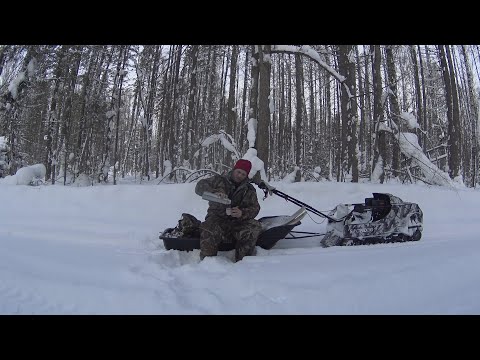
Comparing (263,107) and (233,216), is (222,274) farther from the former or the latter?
(263,107)

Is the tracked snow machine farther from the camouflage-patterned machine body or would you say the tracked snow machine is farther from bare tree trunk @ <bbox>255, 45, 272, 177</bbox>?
bare tree trunk @ <bbox>255, 45, 272, 177</bbox>

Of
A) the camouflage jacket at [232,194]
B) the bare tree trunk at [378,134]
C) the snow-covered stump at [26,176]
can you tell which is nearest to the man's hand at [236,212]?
the camouflage jacket at [232,194]

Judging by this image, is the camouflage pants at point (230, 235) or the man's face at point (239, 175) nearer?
the camouflage pants at point (230, 235)

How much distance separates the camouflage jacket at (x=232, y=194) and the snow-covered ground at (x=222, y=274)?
0.59m

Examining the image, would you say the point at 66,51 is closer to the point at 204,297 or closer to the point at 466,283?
the point at 204,297

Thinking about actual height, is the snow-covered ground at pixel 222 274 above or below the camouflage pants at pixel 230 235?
below

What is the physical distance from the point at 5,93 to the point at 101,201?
8.86m

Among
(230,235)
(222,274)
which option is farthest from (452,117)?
(222,274)

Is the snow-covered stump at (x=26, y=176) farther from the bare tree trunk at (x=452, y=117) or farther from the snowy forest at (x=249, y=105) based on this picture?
the bare tree trunk at (x=452, y=117)

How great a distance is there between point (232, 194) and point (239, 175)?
0.29 m

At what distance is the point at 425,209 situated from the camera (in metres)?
7.46

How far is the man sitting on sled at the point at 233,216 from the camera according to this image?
4371 mm

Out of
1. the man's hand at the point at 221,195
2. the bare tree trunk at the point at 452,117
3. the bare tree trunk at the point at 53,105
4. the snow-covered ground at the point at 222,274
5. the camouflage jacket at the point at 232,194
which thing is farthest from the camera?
the bare tree trunk at the point at 53,105

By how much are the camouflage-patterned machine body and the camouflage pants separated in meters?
1.31
